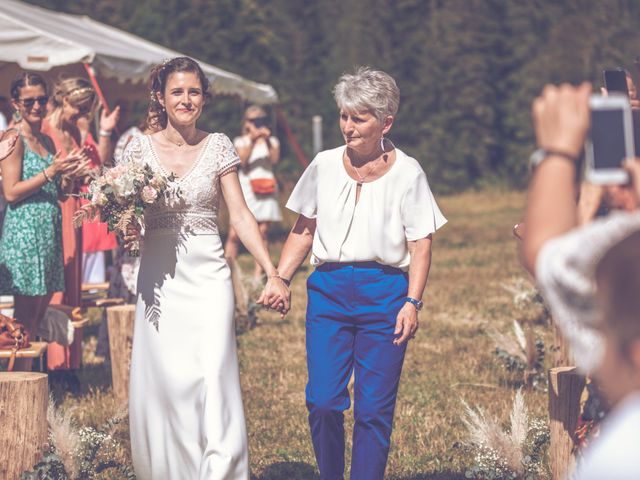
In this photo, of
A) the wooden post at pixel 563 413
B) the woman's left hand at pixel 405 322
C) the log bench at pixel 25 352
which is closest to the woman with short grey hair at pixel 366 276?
the woman's left hand at pixel 405 322

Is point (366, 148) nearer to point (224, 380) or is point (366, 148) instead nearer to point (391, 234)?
point (391, 234)

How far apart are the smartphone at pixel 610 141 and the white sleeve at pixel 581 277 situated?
0.14m

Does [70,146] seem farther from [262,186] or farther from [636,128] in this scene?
[636,128]

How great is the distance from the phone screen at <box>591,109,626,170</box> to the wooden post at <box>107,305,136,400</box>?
5501 millimetres

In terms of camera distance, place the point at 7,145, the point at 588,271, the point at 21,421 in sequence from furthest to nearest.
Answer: the point at 7,145 < the point at 21,421 < the point at 588,271

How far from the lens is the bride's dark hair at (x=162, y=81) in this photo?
5.14 metres

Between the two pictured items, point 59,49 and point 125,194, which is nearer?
point 125,194

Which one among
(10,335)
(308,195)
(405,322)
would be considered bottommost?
(10,335)

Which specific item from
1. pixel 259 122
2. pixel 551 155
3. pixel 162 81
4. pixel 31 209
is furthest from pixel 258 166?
pixel 551 155

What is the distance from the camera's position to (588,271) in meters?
2.36

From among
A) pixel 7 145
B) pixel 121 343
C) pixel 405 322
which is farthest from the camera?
pixel 121 343

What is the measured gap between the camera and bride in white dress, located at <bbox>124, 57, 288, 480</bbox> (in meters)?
5.01

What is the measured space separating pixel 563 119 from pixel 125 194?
9.07 ft

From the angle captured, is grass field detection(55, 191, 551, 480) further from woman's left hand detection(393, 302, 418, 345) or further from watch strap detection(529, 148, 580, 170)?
watch strap detection(529, 148, 580, 170)
